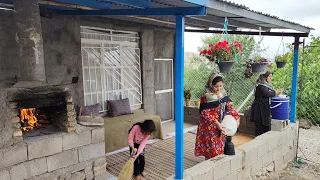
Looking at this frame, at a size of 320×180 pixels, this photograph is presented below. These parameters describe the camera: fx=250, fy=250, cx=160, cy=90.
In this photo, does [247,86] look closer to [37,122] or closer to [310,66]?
[310,66]

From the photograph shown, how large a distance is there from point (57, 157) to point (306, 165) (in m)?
5.48

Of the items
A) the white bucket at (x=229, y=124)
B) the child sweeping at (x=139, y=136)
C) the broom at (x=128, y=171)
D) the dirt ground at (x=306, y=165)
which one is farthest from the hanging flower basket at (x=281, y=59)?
the broom at (x=128, y=171)

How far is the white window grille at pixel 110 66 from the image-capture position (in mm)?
6055

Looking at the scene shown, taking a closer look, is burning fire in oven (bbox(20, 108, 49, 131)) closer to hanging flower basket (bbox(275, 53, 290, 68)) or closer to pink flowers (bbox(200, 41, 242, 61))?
pink flowers (bbox(200, 41, 242, 61))

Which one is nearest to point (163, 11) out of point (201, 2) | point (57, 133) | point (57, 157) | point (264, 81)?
point (201, 2)

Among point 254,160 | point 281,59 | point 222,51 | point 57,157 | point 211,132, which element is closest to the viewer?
point 57,157

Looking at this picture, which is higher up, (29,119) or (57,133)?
(29,119)

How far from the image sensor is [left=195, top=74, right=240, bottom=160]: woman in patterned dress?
401 centimetres

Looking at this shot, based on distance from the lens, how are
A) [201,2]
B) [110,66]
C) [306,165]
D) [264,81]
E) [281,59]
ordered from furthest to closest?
[110,66]
[306,165]
[281,59]
[264,81]
[201,2]

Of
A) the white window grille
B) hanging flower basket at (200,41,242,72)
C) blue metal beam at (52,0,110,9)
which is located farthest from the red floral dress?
the white window grille

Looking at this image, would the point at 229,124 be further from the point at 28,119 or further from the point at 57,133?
the point at 28,119

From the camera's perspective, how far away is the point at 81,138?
376 cm

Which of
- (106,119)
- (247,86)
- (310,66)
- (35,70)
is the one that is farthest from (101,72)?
(310,66)

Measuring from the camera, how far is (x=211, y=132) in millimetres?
4145
